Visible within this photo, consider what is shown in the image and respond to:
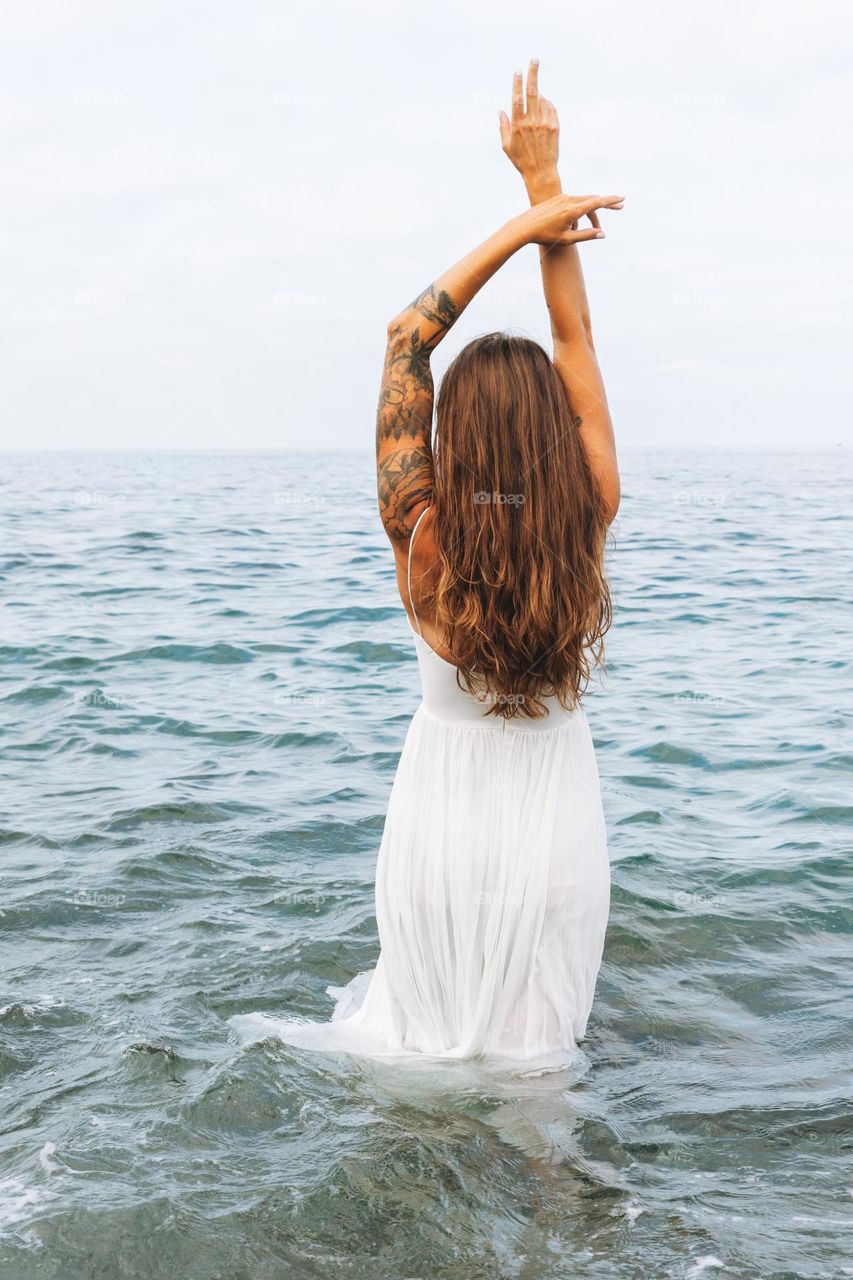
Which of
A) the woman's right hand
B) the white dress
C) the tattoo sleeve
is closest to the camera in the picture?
the woman's right hand

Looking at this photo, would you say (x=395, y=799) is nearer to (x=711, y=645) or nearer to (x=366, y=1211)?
(x=366, y=1211)

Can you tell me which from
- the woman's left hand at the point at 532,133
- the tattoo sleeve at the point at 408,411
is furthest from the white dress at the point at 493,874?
the woman's left hand at the point at 532,133

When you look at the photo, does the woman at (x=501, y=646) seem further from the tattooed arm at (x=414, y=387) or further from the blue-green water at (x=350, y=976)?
the blue-green water at (x=350, y=976)

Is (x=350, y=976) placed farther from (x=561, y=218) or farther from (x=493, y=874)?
(x=561, y=218)

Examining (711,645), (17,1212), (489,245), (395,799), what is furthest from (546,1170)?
(711,645)

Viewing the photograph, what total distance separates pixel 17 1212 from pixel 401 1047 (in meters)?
1.11

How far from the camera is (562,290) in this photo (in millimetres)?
2893

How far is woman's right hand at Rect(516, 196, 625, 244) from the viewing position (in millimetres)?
2752

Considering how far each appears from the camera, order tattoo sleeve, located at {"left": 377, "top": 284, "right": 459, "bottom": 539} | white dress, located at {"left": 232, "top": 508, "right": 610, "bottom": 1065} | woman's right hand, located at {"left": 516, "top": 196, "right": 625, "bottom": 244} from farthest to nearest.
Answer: white dress, located at {"left": 232, "top": 508, "right": 610, "bottom": 1065} → tattoo sleeve, located at {"left": 377, "top": 284, "right": 459, "bottom": 539} → woman's right hand, located at {"left": 516, "top": 196, "right": 625, "bottom": 244}

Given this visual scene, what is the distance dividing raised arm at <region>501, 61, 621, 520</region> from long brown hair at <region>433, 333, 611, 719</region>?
6cm

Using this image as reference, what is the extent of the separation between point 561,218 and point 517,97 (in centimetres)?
34

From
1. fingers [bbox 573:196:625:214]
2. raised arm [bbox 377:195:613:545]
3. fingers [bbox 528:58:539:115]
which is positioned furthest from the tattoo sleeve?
fingers [bbox 528:58:539:115]

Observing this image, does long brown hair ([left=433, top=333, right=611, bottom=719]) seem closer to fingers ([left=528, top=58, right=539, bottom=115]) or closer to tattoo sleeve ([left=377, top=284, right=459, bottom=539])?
tattoo sleeve ([left=377, top=284, right=459, bottom=539])

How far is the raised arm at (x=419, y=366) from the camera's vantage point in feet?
9.17
